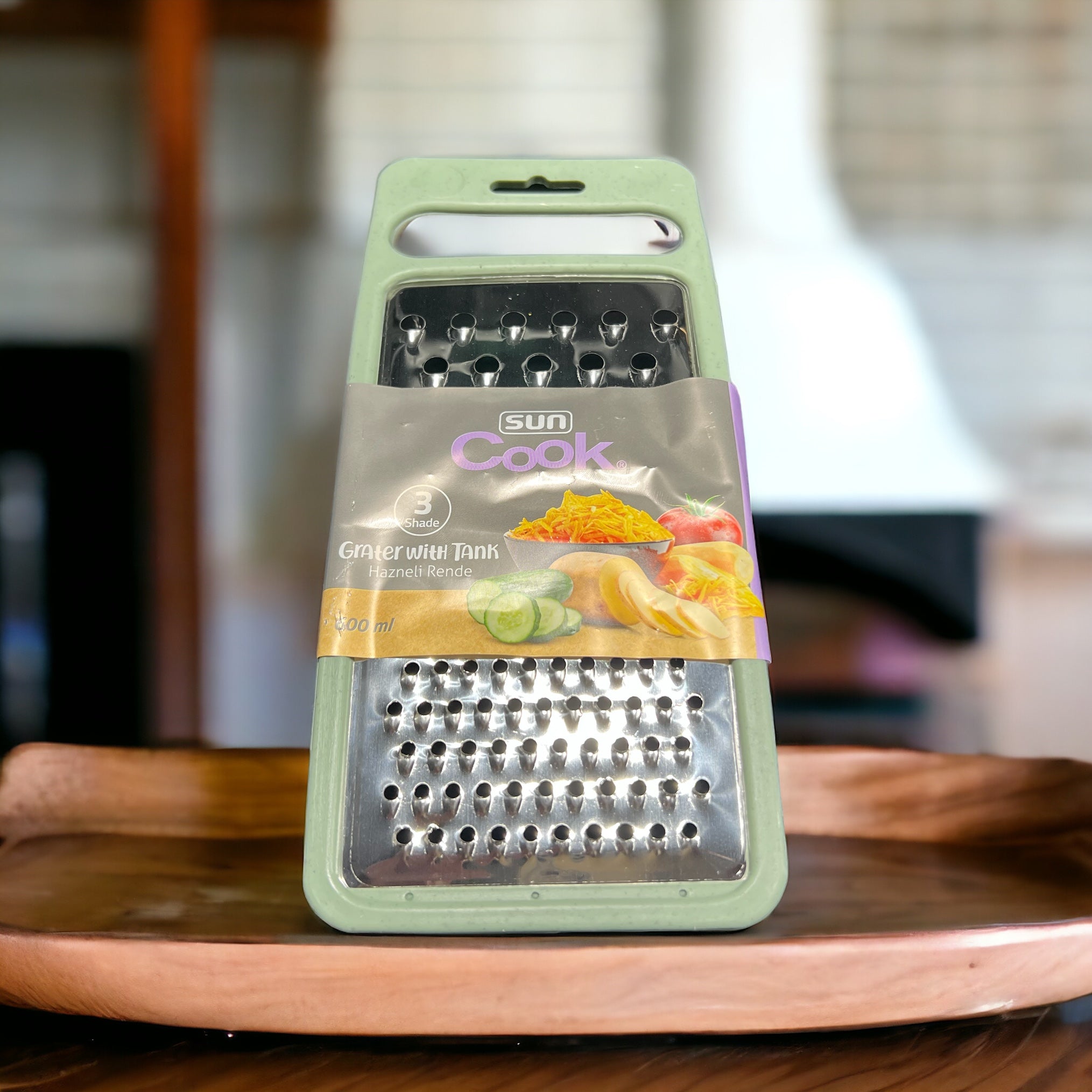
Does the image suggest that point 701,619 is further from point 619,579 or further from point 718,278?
point 718,278

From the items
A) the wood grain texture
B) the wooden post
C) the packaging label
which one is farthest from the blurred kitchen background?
the packaging label

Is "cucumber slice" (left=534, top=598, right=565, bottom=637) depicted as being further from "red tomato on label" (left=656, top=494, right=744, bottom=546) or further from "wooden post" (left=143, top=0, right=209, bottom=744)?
"wooden post" (left=143, top=0, right=209, bottom=744)

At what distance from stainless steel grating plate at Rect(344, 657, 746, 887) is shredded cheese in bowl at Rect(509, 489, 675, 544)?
0.22 feet

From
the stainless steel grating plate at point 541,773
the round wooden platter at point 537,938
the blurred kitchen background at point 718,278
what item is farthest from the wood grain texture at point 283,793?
the blurred kitchen background at point 718,278

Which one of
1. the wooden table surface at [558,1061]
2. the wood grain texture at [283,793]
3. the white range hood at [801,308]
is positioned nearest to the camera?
the wooden table surface at [558,1061]

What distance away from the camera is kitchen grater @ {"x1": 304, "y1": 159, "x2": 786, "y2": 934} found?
1.53 ft

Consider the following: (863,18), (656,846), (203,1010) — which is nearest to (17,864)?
(203,1010)

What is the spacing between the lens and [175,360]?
1.75m

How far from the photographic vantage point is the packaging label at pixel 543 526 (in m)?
0.49

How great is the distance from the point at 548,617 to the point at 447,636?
0.05 meters

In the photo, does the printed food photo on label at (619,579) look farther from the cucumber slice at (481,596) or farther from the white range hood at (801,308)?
the white range hood at (801,308)

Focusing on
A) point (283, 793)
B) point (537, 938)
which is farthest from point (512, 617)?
point (283, 793)

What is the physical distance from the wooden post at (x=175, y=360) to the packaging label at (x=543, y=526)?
130cm

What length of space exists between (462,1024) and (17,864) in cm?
35
